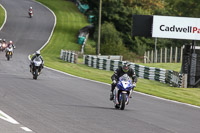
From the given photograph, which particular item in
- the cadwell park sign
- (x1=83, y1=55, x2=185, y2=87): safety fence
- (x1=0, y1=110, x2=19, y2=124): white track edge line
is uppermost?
the cadwell park sign

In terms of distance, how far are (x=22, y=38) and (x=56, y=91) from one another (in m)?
42.5

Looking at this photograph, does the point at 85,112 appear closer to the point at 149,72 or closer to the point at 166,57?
the point at 149,72

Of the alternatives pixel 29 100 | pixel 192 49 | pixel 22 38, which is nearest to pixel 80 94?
pixel 29 100

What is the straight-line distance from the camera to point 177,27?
3459cm

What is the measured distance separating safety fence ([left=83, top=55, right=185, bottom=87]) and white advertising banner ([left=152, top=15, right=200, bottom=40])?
→ 9.04 feet

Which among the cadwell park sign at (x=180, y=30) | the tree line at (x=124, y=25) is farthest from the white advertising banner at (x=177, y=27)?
the tree line at (x=124, y=25)

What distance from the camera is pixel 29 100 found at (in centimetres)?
1518

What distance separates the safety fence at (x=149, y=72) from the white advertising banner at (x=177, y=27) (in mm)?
2754

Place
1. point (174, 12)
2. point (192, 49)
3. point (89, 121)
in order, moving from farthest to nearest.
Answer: point (174, 12) < point (192, 49) < point (89, 121)

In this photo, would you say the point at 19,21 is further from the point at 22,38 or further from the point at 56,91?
the point at 56,91

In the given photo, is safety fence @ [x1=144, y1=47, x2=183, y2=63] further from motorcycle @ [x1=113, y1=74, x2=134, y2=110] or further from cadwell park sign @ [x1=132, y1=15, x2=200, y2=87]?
motorcycle @ [x1=113, y1=74, x2=134, y2=110]

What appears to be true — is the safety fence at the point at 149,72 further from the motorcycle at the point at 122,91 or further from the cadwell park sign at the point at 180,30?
the motorcycle at the point at 122,91

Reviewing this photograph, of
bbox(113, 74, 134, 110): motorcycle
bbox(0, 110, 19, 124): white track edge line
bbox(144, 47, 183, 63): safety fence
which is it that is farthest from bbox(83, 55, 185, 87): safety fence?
bbox(0, 110, 19, 124): white track edge line

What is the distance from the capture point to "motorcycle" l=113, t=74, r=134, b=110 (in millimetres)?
14709
